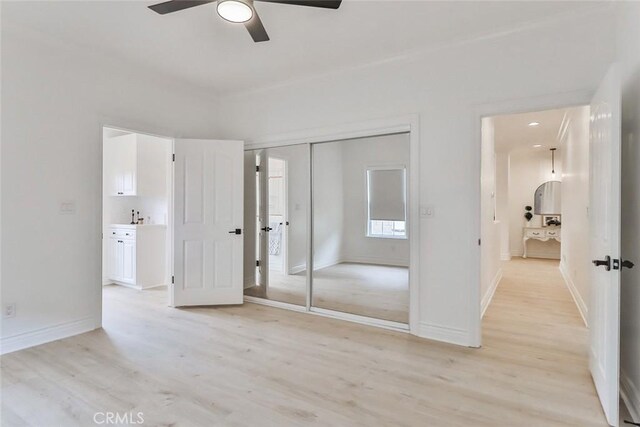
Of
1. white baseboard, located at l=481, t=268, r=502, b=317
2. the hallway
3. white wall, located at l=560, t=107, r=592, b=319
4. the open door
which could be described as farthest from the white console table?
the open door

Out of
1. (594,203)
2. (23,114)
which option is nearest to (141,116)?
(23,114)

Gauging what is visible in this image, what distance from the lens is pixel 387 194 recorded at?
16.6 ft

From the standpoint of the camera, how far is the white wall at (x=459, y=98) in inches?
105

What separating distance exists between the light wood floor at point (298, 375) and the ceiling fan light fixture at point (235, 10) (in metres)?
2.42

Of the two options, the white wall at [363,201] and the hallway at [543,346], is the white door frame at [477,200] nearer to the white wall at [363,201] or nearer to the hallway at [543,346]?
the hallway at [543,346]

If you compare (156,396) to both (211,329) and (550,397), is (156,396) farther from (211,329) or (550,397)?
(550,397)

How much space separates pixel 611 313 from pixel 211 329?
310 centimetres

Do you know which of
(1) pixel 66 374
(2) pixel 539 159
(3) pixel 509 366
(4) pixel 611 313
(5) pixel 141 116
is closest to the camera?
(4) pixel 611 313

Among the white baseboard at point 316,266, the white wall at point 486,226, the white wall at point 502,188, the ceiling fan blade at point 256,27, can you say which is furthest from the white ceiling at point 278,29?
the white wall at point 502,188

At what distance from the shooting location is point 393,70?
3.42 meters

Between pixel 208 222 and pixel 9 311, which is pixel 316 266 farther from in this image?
pixel 9 311

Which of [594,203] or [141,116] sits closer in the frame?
[594,203]

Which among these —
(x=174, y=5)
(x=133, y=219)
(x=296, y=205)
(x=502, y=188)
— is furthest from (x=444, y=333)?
(x=502, y=188)

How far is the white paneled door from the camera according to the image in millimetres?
4121
